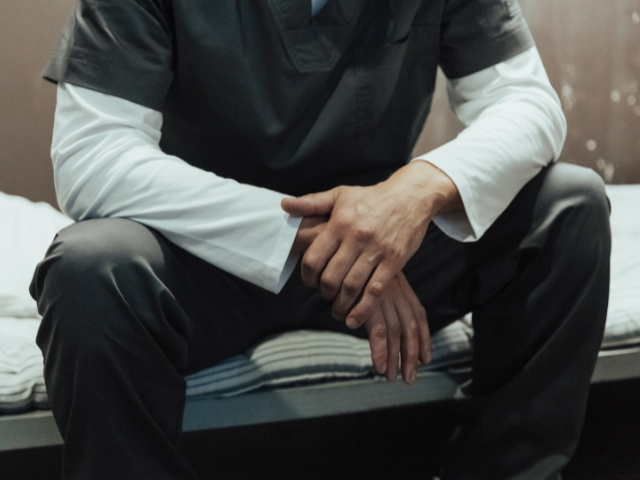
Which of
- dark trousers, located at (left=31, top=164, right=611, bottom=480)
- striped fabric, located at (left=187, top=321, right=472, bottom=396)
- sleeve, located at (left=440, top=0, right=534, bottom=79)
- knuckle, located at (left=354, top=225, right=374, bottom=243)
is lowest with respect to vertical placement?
striped fabric, located at (left=187, top=321, right=472, bottom=396)

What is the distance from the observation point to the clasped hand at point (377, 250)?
0.70m

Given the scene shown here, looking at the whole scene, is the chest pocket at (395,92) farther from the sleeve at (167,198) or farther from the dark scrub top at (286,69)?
the sleeve at (167,198)

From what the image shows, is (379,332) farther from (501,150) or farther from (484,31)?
(484,31)

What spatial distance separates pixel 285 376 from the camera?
818 millimetres

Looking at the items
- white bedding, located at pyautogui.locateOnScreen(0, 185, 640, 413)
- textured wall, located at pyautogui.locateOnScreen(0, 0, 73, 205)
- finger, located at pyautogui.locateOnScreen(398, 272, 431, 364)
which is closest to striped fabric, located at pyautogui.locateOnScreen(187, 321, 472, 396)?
white bedding, located at pyautogui.locateOnScreen(0, 185, 640, 413)

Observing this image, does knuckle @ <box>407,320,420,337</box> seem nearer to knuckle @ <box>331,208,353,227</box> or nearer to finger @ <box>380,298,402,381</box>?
finger @ <box>380,298,402,381</box>

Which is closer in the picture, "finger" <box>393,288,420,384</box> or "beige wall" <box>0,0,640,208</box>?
"finger" <box>393,288,420,384</box>

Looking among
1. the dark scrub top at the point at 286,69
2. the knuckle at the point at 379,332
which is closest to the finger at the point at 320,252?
the knuckle at the point at 379,332

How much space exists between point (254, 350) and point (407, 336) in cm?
23

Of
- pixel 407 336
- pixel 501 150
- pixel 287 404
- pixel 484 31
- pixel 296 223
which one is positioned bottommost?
pixel 287 404

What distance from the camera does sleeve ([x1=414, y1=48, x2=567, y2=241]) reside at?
78cm

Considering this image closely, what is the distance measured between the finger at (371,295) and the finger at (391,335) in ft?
0.11

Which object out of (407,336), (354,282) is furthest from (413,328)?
(354,282)

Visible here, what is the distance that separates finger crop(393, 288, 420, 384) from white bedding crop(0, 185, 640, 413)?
10 cm
